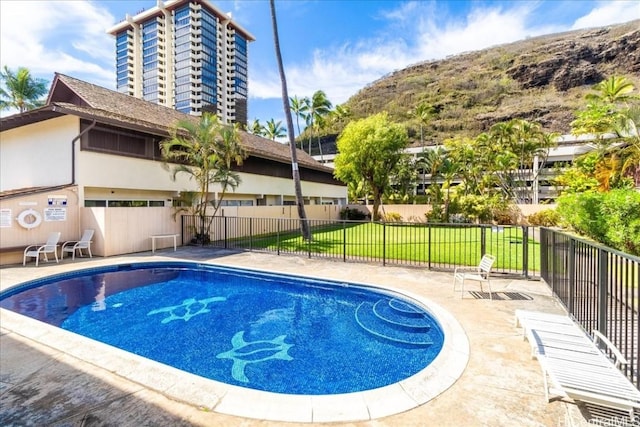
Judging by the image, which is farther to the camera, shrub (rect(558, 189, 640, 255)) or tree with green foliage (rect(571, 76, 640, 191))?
tree with green foliage (rect(571, 76, 640, 191))

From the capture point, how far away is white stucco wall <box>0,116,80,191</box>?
36.8ft

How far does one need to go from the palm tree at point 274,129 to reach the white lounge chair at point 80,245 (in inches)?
1692

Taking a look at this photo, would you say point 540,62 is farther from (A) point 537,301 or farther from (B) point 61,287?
(B) point 61,287

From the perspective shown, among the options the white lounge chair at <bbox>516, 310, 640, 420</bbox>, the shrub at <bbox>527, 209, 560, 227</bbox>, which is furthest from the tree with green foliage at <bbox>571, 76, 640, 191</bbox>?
the white lounge chair at <bbox>516, 310, 640, 420</bbox>

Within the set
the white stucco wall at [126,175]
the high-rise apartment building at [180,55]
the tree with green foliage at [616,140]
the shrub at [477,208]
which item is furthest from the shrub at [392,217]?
the high-rise apartment building at [180,55]

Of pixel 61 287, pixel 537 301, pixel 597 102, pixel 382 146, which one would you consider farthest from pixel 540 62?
pixel 61 287

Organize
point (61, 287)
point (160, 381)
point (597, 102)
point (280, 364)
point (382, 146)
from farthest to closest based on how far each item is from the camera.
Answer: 1. point (382, 146)
2. point (597, 102)
3. point (61, 287)
4. point (280, 364)
5. point (160, 381)

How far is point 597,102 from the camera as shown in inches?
798

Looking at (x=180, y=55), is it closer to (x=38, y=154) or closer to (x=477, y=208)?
(x=38, y=154)

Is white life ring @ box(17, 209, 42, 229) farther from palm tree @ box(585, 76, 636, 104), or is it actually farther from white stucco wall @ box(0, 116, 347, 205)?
palm tree @ box(585, 76, 636, 104)

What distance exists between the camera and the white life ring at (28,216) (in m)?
9.67

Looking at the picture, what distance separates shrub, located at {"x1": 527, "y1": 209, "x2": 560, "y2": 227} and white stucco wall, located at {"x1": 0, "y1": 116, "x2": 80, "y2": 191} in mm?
27611

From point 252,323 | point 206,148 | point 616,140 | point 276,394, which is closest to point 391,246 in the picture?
point 252,323

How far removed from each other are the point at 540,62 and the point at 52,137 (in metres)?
94.8
